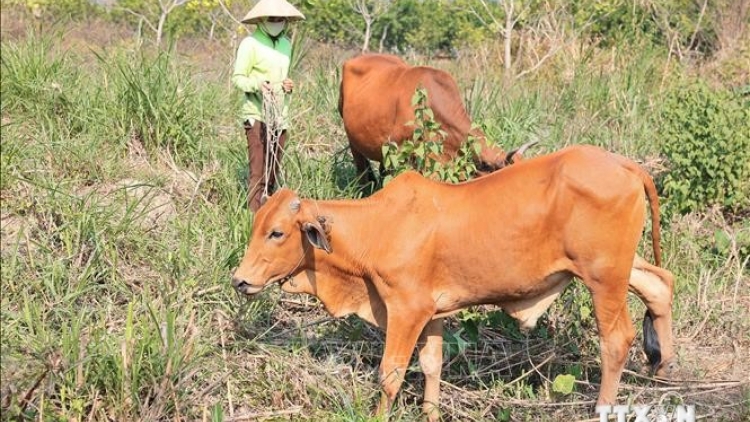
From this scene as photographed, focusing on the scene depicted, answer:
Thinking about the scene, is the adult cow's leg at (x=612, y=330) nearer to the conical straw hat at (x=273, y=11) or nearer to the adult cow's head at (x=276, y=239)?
the adult cow's head at (x=276, y=239)

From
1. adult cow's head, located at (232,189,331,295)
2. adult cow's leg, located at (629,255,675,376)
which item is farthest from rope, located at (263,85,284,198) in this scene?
adult cow's leg, located at (629,255,675,376)

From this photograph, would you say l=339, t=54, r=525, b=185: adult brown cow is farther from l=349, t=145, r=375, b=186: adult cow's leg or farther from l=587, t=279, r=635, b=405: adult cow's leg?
l=587, t=279, r=635, b=405: adult cow's leg

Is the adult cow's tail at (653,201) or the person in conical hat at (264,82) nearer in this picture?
the adult cow's tail at (653,201)

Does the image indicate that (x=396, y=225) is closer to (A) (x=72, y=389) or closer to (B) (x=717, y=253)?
(A) (x=72, y=389)

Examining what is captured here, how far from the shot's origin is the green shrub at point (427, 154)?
19.2 ft

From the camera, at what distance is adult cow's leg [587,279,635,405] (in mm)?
4855

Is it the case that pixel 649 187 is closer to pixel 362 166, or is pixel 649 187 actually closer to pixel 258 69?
pixel 258 69

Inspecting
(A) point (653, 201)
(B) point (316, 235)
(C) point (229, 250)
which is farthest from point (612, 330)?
(C) point (229, 250)

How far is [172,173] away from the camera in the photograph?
697 centimetres

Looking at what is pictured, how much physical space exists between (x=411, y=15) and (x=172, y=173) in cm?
1235

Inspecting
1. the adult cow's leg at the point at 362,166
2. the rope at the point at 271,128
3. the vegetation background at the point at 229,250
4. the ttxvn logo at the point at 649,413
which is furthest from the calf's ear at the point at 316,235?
the adult cow's leg at the point at 362,166

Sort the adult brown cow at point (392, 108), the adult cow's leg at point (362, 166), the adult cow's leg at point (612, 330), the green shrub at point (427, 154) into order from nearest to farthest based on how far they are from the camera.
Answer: the adult cow's leg at point (612, 330) → the green shrub at point (427, 154) → the adult brown cow at point (392, 108) → the adult cow's leg at point (362, 166)

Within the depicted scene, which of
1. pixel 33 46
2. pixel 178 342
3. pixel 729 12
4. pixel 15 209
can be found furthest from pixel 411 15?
pixel 178 342

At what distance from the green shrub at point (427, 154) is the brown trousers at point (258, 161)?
2.46 ft
